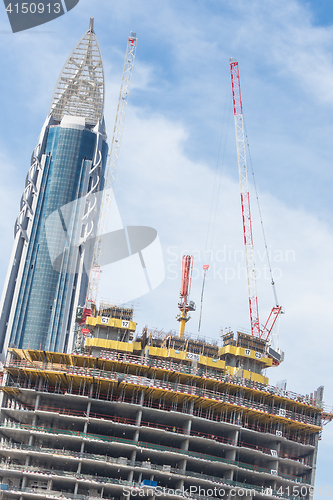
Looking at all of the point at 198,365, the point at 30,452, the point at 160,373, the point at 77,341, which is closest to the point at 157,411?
the point at 160,373

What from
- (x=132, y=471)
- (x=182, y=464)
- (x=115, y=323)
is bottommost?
(x=132, y=471)

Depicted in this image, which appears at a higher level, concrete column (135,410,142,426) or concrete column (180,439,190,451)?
concrete column (135,410,142,426)

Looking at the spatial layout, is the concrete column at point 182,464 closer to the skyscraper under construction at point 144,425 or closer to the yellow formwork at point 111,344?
the skyscraper under construction at point 144,425

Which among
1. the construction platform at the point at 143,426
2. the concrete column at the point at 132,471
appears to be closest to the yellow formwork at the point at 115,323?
the construction platform at the point at 143,426

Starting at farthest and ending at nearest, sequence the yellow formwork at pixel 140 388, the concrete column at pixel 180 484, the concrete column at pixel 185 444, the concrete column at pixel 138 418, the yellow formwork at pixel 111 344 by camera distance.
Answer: the yellow formwork at pixel 111 344, the concrete column at pixel 185 444, the yellow formwork at pixel 140 388, the concrete column at pixel 138 418, the concrete column at pixel 180 484

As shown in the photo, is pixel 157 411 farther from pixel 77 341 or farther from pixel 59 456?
pixel 77 341

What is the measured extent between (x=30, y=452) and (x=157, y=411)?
2255 cm

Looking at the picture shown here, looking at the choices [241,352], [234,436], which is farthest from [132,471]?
[241,352]

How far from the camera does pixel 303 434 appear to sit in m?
121

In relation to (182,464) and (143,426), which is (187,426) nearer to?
(182,464)

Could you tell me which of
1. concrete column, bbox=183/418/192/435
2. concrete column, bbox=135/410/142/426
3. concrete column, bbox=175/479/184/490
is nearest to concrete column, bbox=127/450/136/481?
concrete column, bbox=135/410/142/426

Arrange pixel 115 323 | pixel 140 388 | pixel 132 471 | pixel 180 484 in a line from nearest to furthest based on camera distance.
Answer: pixel 132 471
pixel 180 484
pixel 140 388
pixel 115 323

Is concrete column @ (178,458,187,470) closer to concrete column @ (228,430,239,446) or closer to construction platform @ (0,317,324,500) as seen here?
construction platform @ (0,317,324,500)

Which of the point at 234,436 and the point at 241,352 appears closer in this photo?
the point at 234,436
